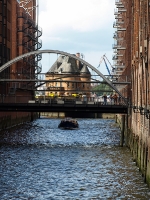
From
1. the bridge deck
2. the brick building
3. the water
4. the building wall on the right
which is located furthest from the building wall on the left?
the water

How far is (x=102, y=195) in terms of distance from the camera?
28109mm

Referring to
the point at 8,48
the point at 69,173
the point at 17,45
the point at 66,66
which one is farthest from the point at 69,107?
the point at 66,66

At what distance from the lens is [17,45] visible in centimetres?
9306

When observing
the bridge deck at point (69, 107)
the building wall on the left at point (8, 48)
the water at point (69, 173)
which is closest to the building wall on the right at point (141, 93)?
the water at point (69, 173)

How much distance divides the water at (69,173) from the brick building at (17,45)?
1747cm

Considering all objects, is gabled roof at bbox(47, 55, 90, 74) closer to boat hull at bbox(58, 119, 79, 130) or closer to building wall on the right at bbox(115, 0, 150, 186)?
boat hull at bbox(58, 119, 79, 130)

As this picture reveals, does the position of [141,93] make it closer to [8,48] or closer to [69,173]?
[69,173]

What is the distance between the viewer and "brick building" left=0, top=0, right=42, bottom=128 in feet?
246

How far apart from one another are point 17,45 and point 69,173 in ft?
197

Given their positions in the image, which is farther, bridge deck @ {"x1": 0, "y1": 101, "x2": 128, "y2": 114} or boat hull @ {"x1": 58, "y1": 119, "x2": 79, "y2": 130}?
boat hull @ {"x1": 58, "y1": 119, "x2": 79, "y2": 130}

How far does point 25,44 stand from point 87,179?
66.9m

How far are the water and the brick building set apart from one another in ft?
57.3

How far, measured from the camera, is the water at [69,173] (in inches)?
1115

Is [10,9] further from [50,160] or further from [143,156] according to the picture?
[143,156]
